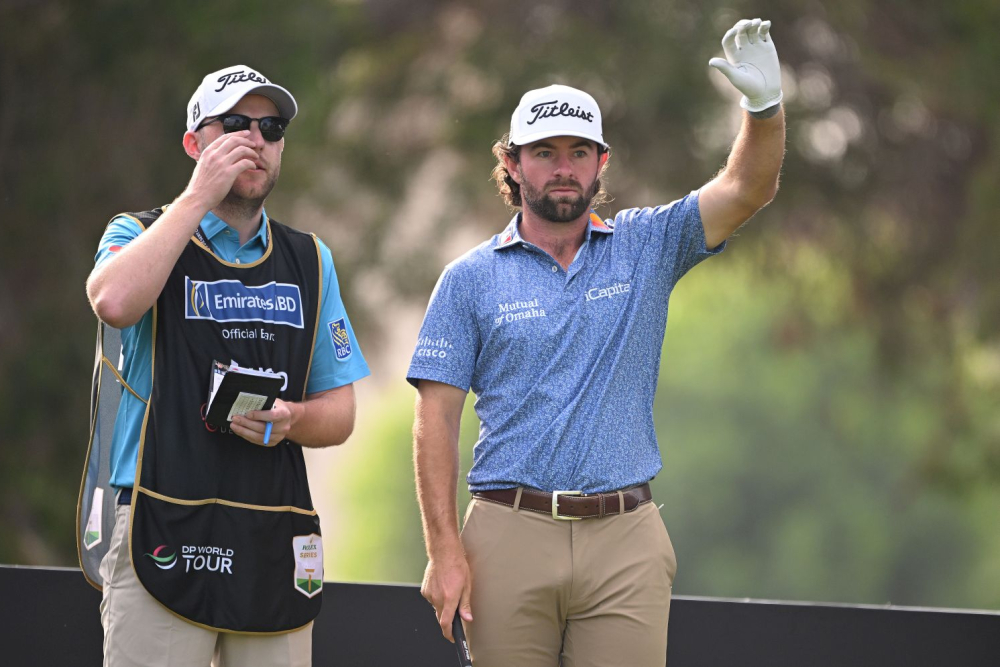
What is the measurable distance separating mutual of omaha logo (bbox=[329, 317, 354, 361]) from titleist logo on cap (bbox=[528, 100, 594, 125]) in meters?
0.70

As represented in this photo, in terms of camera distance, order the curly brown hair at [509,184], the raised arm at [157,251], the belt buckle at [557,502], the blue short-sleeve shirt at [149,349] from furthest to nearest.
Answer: the curly brown hair at [509,184], the belt buckle at [557,502], the blue short-sleeve shirt at [149,349], the raised arm at [157,251]

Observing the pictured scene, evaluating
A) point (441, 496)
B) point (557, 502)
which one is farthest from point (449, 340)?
point (557, 502)

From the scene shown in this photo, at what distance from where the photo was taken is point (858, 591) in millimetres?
34594

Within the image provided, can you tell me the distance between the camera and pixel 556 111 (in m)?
3.16

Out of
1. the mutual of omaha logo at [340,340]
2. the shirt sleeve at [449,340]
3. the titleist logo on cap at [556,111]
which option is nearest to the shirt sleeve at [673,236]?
the titleist logo on cap at [556,111]

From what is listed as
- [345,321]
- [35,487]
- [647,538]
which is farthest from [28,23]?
[647,538]

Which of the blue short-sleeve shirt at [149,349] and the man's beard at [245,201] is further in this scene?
the man's beard at [245,201]

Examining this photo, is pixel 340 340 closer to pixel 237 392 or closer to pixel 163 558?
pixel 237 392

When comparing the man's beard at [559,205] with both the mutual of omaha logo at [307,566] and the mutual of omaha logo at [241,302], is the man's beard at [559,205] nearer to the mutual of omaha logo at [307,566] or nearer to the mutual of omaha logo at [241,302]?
the mutual of omaha logo at [241,302]

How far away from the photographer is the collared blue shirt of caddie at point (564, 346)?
3018 mm

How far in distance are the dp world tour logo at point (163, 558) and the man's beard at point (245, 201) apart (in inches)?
30.6

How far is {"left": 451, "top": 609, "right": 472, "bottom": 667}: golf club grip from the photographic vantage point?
9.73 ft

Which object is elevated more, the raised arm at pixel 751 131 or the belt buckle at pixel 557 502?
the raised arm at pixel 751 131

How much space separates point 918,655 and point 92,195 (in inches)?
269
